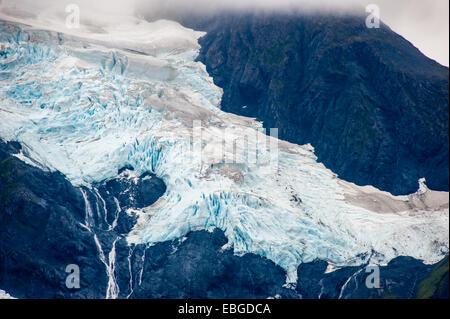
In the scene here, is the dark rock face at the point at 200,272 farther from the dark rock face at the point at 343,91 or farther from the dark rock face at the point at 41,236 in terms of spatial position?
the dark rock face at the point at 343,91

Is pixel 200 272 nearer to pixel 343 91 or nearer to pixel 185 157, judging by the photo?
pixel 185 157

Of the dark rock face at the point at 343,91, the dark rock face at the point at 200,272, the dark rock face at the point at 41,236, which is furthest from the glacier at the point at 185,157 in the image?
the dark rock face at the point at 343,91

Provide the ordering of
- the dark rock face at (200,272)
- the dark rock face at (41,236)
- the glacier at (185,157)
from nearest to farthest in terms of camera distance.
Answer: the dark rock face at (41,236) → the dark rock face at (200,272) → the glacier at (185,157)

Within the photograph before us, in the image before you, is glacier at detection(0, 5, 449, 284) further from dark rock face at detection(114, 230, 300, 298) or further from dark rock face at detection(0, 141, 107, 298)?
dark rock face at detection(0, 141, 107, 298)

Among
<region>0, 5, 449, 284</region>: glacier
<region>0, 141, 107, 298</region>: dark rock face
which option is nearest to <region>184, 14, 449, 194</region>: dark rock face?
<region>0, 5, 449, 284</region>: glacier

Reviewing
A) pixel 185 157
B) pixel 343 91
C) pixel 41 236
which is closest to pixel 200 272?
pixel 185 157
